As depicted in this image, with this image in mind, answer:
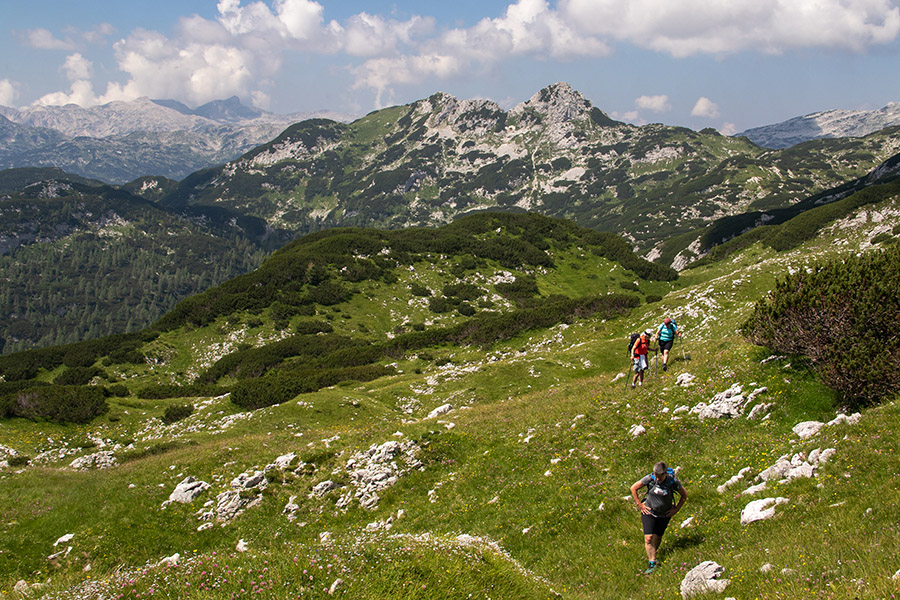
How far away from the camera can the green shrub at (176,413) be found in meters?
40.9

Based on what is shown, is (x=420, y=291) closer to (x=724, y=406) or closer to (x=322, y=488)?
(x=322, y=488)

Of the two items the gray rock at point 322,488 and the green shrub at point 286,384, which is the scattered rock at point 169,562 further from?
the green shrub at point 286,384

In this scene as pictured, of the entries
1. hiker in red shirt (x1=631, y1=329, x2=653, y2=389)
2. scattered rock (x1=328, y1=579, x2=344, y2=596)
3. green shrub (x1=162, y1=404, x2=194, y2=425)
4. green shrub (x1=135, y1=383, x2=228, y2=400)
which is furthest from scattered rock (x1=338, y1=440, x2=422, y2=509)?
green shrub (x1=135, y1=383, x2=228, y2=400)

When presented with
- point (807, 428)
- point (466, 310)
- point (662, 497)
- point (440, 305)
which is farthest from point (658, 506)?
point (440, 305)

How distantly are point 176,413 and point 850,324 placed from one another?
46.9 m

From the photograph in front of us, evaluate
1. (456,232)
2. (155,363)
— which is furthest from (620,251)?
(155,363)

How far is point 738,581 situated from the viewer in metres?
8.02

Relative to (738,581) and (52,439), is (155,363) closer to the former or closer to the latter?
(52,439)

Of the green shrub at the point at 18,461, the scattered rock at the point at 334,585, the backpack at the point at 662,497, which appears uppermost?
the scattered rock at the point at 334,585

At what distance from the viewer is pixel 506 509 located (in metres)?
15.6

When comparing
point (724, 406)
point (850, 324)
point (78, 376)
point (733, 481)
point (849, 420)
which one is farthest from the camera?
point (78, 376)

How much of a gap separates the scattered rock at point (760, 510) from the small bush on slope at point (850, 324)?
5.49 m

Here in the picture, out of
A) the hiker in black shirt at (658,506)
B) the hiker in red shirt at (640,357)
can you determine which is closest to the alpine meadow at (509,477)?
the hiker in black shirt at (658,506)

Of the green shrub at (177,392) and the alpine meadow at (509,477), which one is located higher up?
the alpine meadow at (509,477)
